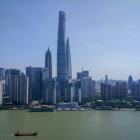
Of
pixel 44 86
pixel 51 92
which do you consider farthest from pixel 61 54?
pixel 51 92

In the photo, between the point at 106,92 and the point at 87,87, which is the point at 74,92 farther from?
the point at 87,87

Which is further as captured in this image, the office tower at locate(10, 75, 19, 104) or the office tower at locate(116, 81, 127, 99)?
the office tower at locate(116, 81, 127, 99)

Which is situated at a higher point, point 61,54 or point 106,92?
point 61,54

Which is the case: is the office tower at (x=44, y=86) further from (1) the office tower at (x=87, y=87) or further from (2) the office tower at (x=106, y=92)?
(2) the office tower at (x=106, y=92)

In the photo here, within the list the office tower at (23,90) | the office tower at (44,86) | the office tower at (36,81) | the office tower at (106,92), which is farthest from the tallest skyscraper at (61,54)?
the office tower at (23,90)

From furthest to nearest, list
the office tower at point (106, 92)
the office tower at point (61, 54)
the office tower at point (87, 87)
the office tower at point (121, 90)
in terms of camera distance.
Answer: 1. the office tower at point (61, 54)
2. the office tower at point (87, 87)
3. the office tower at point (121, 90)
4. the office tower at point (106, 92)

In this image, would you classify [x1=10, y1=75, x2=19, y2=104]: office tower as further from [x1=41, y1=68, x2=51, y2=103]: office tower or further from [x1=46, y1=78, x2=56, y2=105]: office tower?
[x1=46, y1=78, x2=56, y2=105]: office tower

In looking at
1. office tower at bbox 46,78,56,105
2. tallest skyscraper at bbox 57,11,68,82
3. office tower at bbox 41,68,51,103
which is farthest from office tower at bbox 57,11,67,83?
office tower at bbox 46,78,56,105

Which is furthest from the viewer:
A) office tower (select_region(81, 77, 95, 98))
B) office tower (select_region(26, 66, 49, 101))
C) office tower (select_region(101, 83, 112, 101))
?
office tower (select_region(81, 77, 95, 98))
